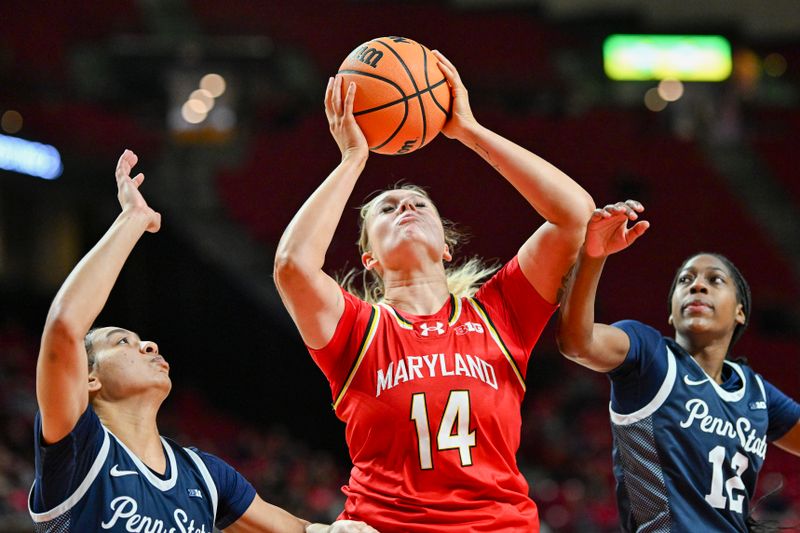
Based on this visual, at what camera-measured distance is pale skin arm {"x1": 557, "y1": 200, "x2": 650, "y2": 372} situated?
357cm

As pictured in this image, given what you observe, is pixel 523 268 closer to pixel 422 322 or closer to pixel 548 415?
pixel 422 322

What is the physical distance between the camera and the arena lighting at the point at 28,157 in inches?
592

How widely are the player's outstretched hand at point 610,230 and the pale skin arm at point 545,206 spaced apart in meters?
0.07

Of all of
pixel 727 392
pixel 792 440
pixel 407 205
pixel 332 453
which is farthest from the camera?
pixel 332 453

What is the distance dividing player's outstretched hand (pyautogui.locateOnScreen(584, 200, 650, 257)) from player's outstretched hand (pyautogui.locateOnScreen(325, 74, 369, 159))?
82 centimetres

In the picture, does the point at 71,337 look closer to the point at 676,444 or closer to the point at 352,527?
the point at 352,527

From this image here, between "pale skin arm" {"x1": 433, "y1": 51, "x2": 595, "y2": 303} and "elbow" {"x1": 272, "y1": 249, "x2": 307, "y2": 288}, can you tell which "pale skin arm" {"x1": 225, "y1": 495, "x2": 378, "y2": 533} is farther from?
"pale skin arm" {"x1": 433, "y1": 51, "x2": 595, "y2": 303}

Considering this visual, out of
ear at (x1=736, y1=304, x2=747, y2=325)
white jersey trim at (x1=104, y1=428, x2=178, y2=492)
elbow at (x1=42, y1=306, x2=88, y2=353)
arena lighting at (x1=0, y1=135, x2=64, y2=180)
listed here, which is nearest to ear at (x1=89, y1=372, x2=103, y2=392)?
white jersey trim at (x1=104, y1=428, x2=178, y2=492)

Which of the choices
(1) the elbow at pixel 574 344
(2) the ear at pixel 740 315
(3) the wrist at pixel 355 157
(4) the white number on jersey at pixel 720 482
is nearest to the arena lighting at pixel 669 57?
(2) the ear at pixel 740 315

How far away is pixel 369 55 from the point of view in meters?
3.83

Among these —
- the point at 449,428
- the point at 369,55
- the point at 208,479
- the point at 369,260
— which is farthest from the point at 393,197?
the point at 208,479

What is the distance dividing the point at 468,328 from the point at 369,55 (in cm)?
105

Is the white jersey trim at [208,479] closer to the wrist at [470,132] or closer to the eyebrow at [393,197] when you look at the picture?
the eyebrow at [393,197]

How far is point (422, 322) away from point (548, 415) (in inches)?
389
